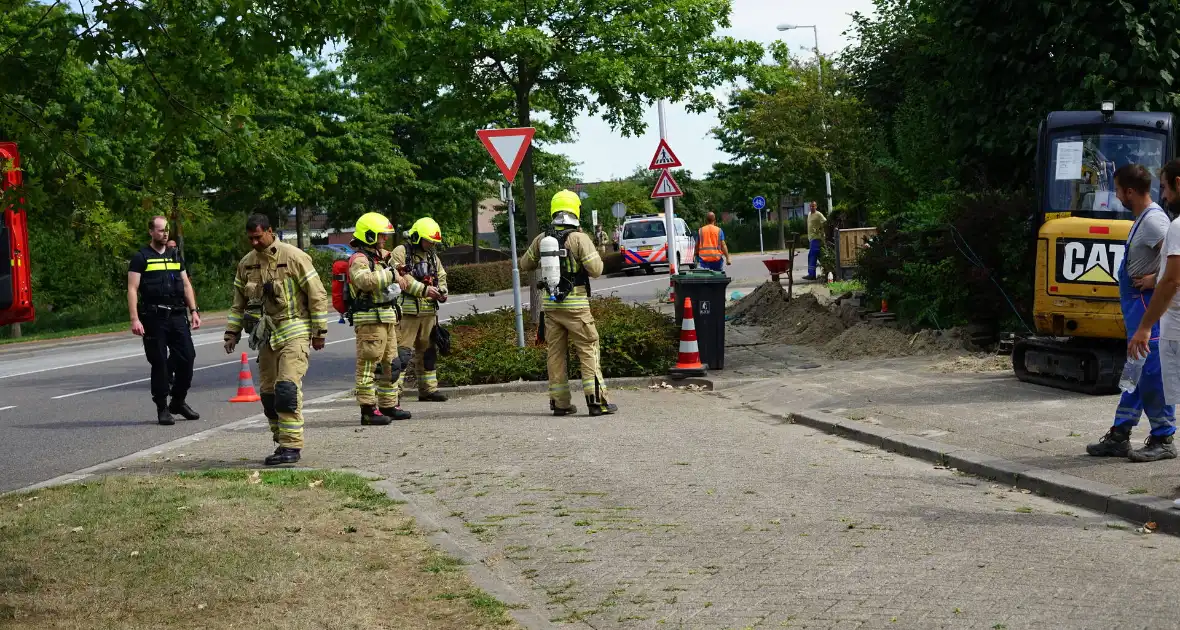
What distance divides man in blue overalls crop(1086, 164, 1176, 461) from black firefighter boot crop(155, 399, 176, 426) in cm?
822

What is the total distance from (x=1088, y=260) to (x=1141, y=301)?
3.39m

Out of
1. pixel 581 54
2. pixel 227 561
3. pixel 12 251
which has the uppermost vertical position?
pixel 581 54

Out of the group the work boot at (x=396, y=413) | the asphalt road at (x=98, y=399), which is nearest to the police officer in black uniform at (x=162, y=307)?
the asphalt road at (x=98, y=399)

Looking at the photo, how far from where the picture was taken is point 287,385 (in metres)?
9.41

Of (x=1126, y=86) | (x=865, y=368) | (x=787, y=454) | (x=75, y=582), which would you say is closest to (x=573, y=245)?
(x=787, y=454)

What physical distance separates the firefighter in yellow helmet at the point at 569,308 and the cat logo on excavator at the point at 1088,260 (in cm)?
393

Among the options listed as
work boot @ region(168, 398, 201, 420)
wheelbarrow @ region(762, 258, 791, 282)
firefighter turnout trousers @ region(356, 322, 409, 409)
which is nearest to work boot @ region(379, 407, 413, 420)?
firefighter turnout trousers @ region(356, 322, 409, 409)

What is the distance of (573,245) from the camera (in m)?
11.6

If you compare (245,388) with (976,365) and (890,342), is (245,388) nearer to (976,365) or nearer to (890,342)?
(890,342)

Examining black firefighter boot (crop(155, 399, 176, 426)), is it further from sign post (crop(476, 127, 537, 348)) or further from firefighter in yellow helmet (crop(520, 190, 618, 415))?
sign post (crop(476, 127, 537, 348))

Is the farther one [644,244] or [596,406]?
[644,244]

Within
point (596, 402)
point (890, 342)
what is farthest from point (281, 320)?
point (890, 342)

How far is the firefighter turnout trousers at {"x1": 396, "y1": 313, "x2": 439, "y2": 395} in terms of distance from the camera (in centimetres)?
1241

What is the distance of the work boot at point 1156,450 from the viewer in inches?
312
